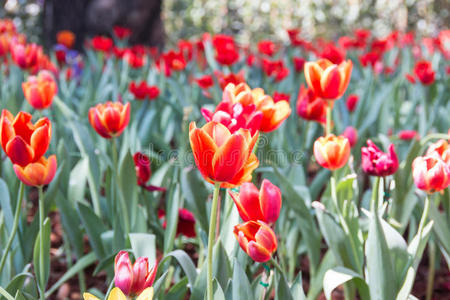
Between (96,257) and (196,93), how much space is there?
1.11 meters

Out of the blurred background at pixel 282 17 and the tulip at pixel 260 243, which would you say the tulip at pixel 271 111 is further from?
the blurred background at pixel 282 17

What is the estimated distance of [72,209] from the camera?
4.22ft

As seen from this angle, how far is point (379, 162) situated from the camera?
3.15 ft

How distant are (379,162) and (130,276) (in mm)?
512

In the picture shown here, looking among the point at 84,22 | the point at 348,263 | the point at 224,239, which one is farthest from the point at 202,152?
the point at 84,22

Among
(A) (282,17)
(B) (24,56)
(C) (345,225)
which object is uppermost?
(A) (282,17)

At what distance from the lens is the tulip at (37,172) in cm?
87

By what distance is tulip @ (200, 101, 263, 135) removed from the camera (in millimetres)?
761

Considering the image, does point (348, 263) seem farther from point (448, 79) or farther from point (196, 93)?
point (448, 79)

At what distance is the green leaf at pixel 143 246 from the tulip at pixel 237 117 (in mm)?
264

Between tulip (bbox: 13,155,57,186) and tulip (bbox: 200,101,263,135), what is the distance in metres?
0.28

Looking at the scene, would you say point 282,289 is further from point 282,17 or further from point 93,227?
point 282,17

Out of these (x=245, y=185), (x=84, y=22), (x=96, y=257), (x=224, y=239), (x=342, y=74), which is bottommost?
(x=96, y=257)

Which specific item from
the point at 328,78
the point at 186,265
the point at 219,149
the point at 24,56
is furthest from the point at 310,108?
the point at 24,56
